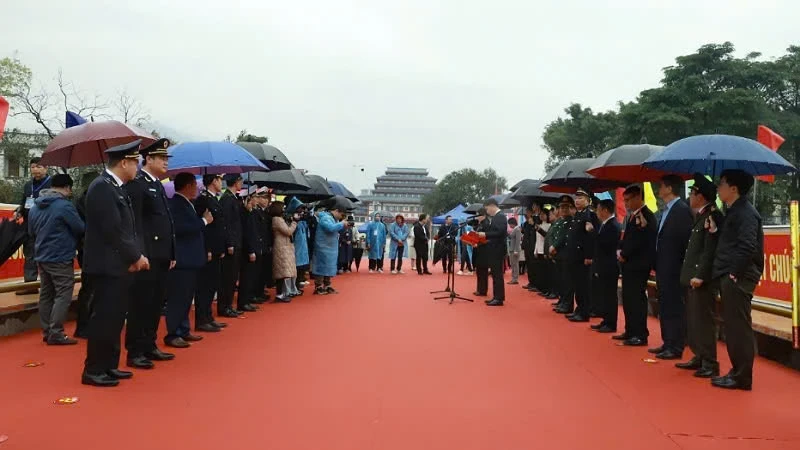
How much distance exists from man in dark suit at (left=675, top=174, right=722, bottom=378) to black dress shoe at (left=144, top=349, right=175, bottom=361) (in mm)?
4380

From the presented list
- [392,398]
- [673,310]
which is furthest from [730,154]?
[392,398]

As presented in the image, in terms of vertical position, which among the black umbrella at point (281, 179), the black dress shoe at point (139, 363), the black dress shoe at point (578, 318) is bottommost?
the black dress shoe at point (578, 318)

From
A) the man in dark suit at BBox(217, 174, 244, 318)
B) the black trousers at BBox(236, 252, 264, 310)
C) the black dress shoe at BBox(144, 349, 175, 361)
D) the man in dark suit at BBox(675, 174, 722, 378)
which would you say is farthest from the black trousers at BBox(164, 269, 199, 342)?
the man in dark suit at BBox(675, 174, 722, 378)

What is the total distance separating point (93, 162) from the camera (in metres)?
5.88

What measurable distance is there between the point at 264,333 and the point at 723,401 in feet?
14.4

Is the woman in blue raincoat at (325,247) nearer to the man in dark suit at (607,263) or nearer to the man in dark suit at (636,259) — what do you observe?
the man in dark suit at (607,263)

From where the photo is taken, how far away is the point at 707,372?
490 centimetres

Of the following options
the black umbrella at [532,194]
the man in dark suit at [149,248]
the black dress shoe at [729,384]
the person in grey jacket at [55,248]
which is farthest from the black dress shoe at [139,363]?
the black umbrella at [532,194]

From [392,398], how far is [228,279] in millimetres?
3945

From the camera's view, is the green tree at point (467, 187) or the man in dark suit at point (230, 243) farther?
the green tree at point (467, 187)

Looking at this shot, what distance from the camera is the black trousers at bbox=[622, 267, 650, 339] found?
631 cm

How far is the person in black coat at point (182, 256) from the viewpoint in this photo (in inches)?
222

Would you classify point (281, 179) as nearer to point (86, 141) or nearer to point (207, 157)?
point (207, 157)

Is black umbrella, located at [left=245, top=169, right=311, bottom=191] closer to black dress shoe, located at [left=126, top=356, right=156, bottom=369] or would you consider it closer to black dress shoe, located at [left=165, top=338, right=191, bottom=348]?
black dress shoe, located at [left=165, top=338, right=191, bottom=348]
